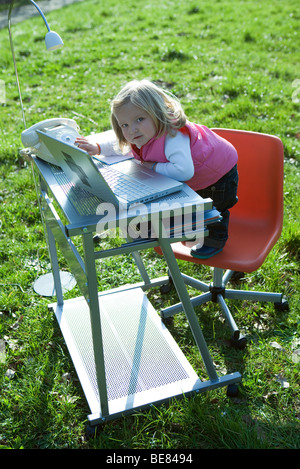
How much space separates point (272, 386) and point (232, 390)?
7.5 inches

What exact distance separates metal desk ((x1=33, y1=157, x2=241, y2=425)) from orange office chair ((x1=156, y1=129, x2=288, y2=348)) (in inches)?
9.7

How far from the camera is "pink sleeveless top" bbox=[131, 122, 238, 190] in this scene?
2.16m

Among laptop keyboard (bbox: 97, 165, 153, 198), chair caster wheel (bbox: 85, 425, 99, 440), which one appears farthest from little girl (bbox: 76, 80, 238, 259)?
chair caster wheel (bbox: 85, 425, 99, 440)

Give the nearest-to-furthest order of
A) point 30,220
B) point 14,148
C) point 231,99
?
1. point 30,220
2. point 14,148
3. point 231,99

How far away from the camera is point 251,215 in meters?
2.74

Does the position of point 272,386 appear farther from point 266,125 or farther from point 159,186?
point 266,125

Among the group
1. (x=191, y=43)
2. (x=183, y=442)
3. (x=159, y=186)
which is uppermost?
(x=159, y=186)

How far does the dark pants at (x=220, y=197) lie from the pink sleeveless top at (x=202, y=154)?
1.4 inches

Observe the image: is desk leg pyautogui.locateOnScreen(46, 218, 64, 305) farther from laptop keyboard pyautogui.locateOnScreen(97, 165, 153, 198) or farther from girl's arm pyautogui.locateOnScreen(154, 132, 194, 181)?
girl's arm pyautogui.locateOnScreen(154, 132, 194, 181)

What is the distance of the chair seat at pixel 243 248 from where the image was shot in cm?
238

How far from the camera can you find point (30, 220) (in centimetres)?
379

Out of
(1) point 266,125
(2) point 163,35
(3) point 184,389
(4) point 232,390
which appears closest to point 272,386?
(4) point 232,390

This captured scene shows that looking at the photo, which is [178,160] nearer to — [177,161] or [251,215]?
[177,161]

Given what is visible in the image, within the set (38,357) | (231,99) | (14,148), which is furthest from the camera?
(231,99)
